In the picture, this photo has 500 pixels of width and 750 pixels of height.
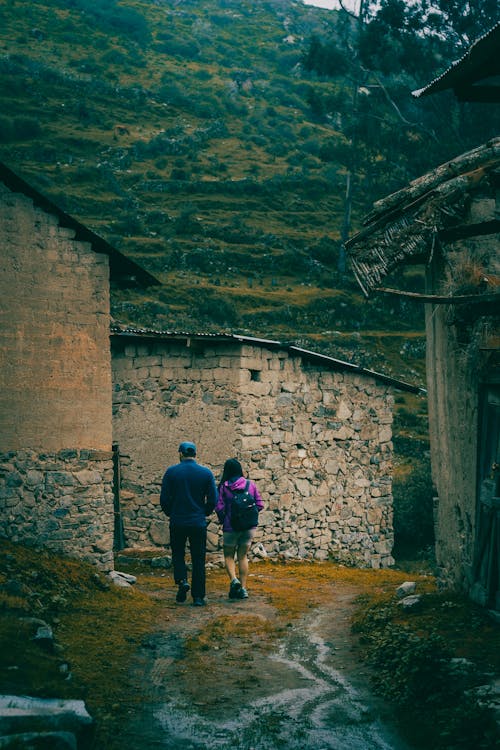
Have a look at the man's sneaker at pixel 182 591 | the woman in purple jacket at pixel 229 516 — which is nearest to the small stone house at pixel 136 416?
the man's sneaker at pixel 182 591

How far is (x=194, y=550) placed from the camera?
10.0 meters

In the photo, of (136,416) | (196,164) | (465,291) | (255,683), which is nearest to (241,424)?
(136,416)

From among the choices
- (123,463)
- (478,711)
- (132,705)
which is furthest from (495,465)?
(123,463)

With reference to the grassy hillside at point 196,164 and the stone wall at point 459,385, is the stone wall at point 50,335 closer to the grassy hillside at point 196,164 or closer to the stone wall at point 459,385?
the stone wall at point 459,385

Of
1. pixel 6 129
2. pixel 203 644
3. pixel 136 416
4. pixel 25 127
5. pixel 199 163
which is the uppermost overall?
pixel 25 127

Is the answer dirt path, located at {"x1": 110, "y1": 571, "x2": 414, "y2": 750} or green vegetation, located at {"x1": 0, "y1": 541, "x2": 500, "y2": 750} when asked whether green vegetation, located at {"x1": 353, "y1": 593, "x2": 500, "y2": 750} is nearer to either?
green vegetation, located at {"x1": 0, "y1": 541, "x2": 500, "y2": 750}

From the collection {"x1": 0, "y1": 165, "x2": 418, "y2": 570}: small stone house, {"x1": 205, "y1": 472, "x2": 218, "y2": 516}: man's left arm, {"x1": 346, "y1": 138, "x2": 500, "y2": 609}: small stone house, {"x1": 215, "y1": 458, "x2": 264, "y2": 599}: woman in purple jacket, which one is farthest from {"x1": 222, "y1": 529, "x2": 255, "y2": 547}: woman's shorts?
{"x1": 346, "y1": 138, "x2": 500, "y2": 609}: small stone house

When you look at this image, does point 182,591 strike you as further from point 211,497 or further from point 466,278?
point 466,278

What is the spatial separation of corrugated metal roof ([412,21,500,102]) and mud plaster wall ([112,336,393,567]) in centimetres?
599

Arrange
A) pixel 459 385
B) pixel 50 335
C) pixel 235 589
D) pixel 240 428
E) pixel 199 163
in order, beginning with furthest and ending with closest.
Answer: pixel 199 163
pixel 240 428
pixel 50 335
pixel 235 589
pixel 459 385

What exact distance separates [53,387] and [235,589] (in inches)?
123

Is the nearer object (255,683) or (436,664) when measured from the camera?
(436,664)

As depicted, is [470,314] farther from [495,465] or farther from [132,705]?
[132,705]

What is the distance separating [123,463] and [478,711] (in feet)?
30.6
